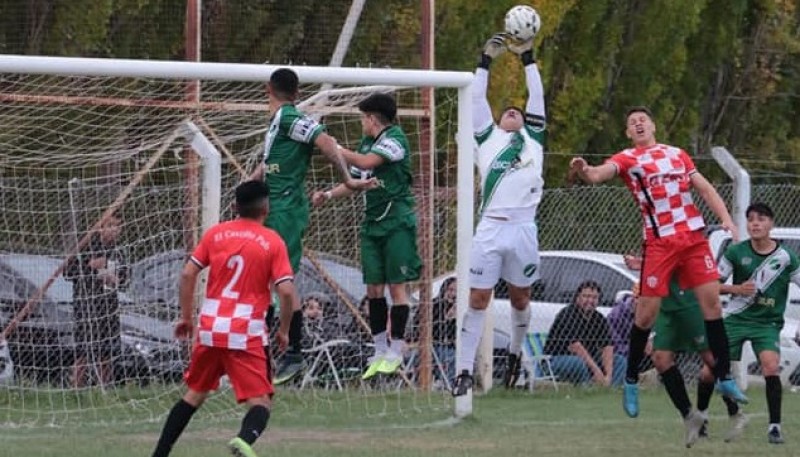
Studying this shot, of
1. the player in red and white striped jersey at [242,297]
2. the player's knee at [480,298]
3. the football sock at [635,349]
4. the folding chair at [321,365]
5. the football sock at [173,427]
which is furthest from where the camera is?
the folding chair at [321,365]

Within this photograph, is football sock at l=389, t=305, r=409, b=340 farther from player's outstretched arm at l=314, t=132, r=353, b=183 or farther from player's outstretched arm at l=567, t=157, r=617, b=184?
player's outstretched arm at l=567, t=157, r=617, b=184

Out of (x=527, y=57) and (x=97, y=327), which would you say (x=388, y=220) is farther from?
(x=97, y=327)

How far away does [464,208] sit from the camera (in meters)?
14.9

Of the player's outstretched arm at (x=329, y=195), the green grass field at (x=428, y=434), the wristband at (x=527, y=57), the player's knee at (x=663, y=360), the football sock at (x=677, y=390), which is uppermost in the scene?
the wristband at (x=527, y=57)

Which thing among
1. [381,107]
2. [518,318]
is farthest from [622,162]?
[518,318]

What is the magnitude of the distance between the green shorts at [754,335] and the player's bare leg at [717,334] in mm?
573

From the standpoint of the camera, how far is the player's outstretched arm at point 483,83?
46.6ft

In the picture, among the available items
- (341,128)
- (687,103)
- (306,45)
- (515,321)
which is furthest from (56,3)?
(687,103)

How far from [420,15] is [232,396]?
5.98m

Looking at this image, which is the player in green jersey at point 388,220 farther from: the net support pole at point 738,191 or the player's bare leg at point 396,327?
the net support pole at point 738,191

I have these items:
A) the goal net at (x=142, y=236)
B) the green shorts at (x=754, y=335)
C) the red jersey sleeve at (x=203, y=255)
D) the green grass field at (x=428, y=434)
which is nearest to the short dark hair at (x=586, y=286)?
the green grass field at (x=428, y=434)

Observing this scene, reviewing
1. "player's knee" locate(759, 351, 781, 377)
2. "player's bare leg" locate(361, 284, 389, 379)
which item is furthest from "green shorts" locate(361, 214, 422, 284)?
"player's knee" locate(759, 351, 781, 377)

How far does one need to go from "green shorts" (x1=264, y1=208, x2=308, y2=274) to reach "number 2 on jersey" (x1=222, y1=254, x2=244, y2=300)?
209cm

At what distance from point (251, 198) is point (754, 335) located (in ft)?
16.5
